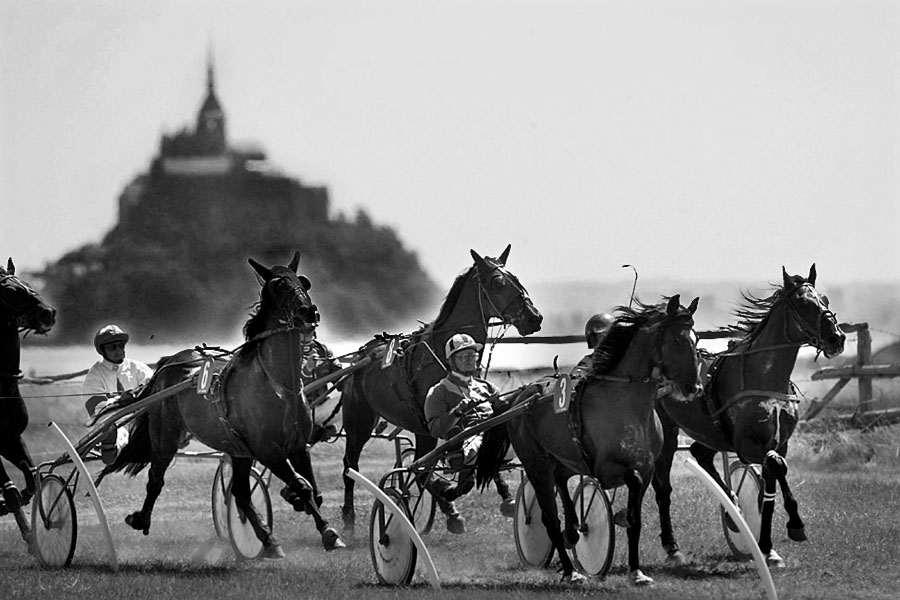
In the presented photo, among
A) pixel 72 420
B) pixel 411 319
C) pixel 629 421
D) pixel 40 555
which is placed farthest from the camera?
pixel 411 319

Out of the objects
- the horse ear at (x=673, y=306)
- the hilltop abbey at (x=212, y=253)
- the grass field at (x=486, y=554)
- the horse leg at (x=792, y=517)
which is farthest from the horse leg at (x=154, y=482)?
the hilltop abbey at (x=212, y=253)

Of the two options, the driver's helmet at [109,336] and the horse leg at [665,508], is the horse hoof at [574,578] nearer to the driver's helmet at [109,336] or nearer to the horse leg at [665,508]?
the horse leg at [665,508]

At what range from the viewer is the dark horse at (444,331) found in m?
13.8

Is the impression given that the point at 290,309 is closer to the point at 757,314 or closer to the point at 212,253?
the point at 757,314

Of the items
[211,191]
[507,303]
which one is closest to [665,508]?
[507,303]

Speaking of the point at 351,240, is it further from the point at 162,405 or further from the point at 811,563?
the point at 811,563

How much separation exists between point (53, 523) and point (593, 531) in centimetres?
417

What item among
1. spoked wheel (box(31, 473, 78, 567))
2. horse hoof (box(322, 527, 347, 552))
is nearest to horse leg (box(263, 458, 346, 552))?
horse hoof (box(322, 527, 347, 552))

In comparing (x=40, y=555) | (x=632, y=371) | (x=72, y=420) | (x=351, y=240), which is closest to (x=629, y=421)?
(x=632, y=371)

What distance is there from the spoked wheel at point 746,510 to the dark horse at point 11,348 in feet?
18.0

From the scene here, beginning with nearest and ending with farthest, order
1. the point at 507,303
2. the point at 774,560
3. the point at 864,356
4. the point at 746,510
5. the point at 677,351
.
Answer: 1. the point at 677,351
2. the point at 774,560
3. the point at 746,510
4. the point at 507,303
5. the point at 864,356

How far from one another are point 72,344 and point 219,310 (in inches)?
→ 96.0

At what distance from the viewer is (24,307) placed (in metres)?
13.2

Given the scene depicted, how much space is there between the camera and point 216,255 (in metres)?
28.6
